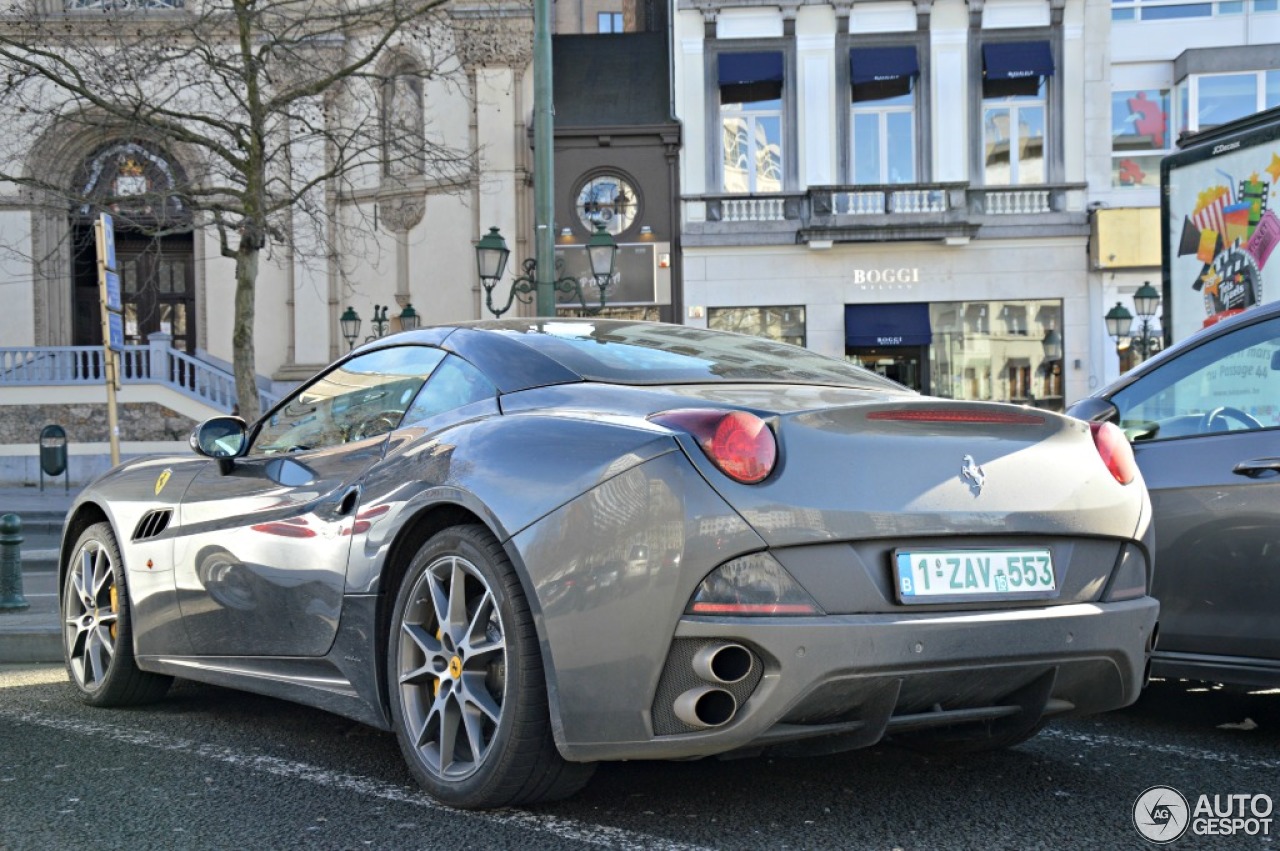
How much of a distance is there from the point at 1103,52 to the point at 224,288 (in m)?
18.7

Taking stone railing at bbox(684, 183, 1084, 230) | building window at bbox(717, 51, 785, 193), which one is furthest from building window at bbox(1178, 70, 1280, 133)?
building window at bbox(717, 51, 785, 193)

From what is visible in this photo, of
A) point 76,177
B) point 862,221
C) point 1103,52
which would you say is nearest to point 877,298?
point 862,221

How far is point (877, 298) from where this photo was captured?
2786cm

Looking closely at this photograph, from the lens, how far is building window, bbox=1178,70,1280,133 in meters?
27.7

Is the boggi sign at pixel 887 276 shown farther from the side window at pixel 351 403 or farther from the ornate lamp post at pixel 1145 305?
the side window at pixel 351 403

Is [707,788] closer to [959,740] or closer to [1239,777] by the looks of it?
[959,740]

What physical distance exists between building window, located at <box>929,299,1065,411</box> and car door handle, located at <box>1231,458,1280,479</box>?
77.2 feet

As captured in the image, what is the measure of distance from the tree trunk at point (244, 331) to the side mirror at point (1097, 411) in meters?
16.4

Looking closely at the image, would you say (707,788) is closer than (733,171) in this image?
Yes

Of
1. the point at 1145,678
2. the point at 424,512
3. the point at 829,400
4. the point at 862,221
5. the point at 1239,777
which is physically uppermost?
the point at 862,221

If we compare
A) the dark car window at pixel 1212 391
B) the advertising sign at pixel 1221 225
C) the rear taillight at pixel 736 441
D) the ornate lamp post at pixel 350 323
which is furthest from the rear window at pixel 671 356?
the ornate lamp post at pixel 350 323

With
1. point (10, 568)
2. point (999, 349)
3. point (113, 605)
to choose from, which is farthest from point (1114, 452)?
point (999, 349)

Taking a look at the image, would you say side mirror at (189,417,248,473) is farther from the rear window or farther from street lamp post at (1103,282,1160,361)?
street lamp post at (1103,282,1160,361)

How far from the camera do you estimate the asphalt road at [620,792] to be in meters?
3.38
